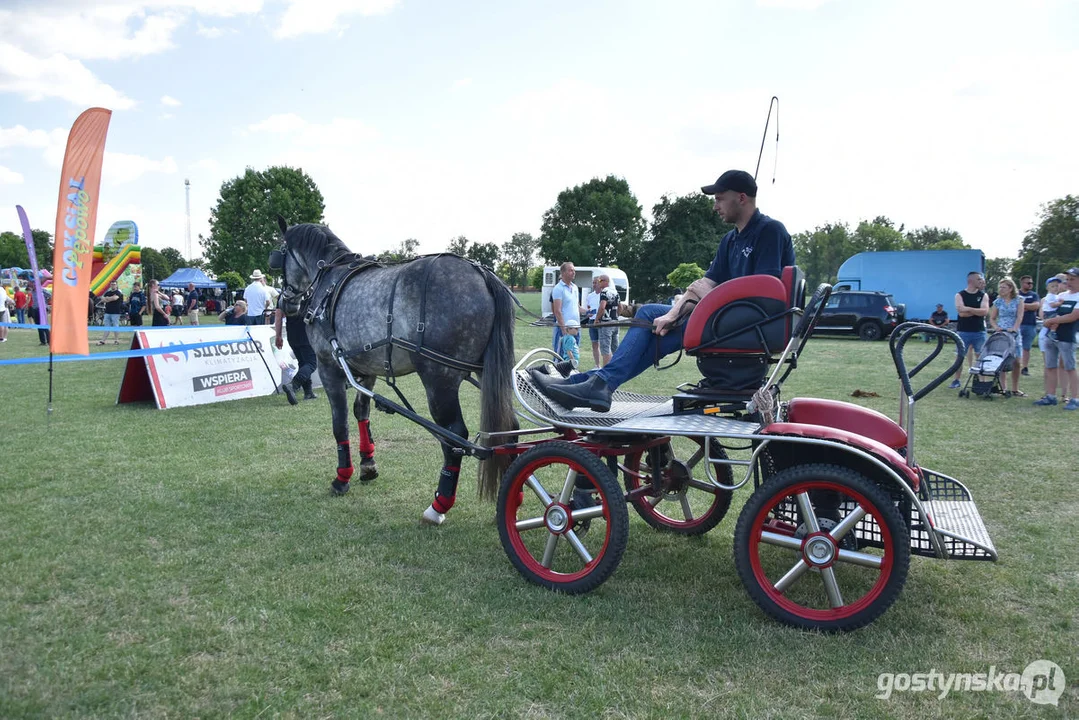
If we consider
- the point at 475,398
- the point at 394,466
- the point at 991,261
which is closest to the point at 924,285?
the point at 475,398

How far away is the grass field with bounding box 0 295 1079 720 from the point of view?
2580mm

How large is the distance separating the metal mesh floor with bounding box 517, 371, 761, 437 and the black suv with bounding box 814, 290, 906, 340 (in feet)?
66.7

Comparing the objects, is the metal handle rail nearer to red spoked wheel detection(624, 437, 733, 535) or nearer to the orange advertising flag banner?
red spoked wheel detection(624, 437, 733, 535)

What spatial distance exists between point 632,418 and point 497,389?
1076mm

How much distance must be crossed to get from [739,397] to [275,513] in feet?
11.1

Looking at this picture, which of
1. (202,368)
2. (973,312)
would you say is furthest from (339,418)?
(973,312)

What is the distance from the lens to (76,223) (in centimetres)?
595

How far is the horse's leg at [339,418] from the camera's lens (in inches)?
207

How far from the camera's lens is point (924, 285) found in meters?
25.3

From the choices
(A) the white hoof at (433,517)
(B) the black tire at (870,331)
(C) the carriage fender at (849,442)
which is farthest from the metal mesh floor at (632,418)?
(B) the black tire at (870,331)

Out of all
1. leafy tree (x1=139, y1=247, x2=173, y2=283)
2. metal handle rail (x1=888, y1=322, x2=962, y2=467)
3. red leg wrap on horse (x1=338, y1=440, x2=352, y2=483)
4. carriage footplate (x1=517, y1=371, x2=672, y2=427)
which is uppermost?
leafy tree (x1=139, y1=247, x2=173, y2=283)

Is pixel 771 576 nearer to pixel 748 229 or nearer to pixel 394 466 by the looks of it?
pixel 748 229

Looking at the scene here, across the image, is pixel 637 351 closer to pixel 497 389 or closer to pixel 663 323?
pixel 663 323

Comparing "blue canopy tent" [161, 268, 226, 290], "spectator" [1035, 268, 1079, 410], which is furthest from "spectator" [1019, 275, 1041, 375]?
"blue canopy tent" [161, 268, 226, 290]
